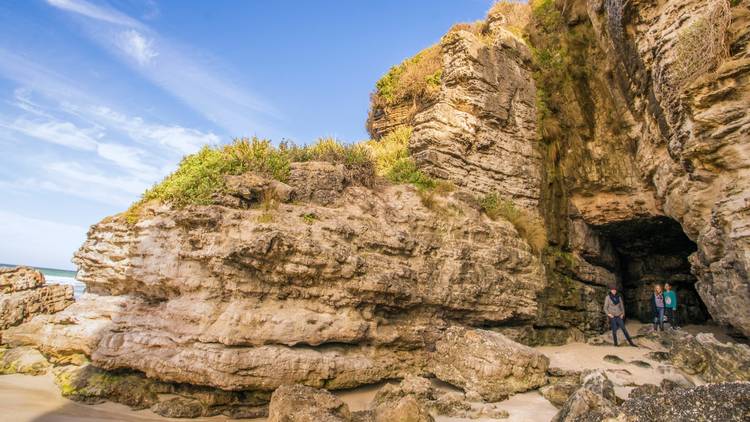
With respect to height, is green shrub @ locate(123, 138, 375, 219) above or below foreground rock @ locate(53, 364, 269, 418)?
above

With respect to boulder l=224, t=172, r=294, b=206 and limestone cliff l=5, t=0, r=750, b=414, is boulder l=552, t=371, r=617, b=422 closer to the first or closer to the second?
limestone cliff l=5, t=0, r=750, b=414

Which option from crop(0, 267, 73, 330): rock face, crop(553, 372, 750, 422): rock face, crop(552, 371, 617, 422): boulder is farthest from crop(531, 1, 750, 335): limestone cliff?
crop(0, 267, 73, 330): rock face

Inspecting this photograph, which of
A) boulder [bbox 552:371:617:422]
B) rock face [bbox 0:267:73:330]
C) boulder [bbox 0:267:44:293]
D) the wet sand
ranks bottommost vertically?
the wet sand

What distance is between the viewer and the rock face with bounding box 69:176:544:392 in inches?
274

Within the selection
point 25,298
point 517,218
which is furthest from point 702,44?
point 25,298

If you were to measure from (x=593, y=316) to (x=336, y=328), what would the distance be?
864 centimetres

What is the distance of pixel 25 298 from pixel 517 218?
12.6 m

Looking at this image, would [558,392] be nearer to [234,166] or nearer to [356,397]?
[356,397]

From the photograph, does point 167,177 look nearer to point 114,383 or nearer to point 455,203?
point 114,383

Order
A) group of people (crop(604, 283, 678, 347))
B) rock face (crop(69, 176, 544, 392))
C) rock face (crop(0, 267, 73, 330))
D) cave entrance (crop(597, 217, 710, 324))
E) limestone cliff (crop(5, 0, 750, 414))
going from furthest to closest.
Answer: cave entrance (crop(597, 217, 710, 324)) < group of people (crop(604, 283, 678, 347)) < rock face (crop(0, 267, 73, 330)) < limestone cliff (crop(5, 0, 750, 414)) < rock face (crop(69, 176, 544, 392))

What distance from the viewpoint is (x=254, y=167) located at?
30.5 feet

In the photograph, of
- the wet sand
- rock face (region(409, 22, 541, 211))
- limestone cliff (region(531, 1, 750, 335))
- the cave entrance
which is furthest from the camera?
the cave entrance

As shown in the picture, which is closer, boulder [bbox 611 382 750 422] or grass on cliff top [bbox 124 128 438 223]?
boulder [bbox 611 382 750 422]

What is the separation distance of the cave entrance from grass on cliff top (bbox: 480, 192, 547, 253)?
3.32 m
